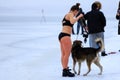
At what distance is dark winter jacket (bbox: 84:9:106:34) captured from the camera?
11.7m

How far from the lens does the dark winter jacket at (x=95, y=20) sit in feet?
38.4

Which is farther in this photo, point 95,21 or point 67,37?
point 95,21

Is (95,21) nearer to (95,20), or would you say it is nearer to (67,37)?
(95,20)

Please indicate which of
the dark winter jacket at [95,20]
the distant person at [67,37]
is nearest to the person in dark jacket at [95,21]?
the dark winter jacket at [95,20]

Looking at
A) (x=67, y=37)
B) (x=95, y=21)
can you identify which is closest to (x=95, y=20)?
(x=95, y=21)

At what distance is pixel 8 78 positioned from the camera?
32.2ft

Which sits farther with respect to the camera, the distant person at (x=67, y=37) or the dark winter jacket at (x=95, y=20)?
the dark winter jacket at (x=95, y=20)

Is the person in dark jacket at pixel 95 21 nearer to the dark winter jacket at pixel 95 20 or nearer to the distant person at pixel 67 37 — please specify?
the dark winter jacket at pixel 95 20

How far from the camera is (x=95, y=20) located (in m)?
11.8

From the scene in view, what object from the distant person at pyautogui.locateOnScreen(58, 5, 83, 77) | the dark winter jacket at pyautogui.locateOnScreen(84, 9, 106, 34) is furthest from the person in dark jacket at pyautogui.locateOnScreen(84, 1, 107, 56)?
the distant person at pyautogui.locateOnScreen(58, 5, 83, 77)

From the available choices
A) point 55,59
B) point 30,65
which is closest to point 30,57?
point 55,59

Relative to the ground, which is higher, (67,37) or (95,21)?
(95,21)

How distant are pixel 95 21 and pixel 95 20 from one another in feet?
0.09

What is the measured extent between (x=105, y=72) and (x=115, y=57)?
261 cm
